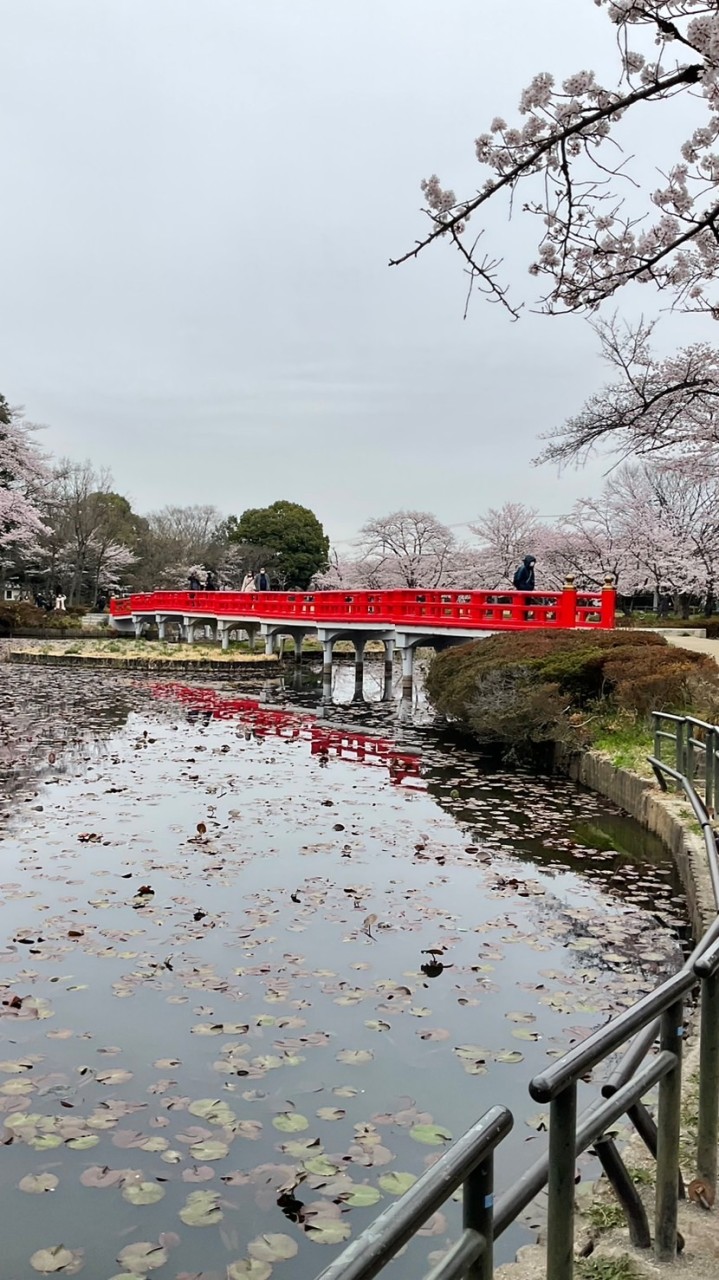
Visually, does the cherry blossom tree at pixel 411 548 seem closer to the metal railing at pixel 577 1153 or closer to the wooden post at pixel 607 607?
the wooden post at pixel 607 607

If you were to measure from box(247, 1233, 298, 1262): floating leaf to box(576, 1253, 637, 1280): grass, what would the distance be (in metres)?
1.09

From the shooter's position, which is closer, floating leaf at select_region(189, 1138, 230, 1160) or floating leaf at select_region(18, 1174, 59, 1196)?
floating leaf at select_region(18, 1174, 59, 1196)

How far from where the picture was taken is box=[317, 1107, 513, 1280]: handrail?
53.6 inches

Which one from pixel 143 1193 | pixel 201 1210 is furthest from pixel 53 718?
pixel 201 1210

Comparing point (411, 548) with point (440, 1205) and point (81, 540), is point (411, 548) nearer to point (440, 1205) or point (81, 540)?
point (81, 540)

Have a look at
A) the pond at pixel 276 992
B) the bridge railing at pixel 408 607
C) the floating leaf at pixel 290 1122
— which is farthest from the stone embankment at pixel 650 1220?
the bridge railing at pixel 408 607

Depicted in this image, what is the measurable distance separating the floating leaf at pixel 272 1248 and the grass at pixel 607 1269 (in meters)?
1.09

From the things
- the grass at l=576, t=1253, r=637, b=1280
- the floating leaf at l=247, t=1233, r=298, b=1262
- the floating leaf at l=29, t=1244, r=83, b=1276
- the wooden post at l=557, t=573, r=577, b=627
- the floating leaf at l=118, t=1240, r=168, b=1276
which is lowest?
the floating leaf at l=29, t=1244, r=83, b=1276

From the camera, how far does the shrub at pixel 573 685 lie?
1198 centimetres

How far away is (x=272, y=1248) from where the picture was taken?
10.4 ft

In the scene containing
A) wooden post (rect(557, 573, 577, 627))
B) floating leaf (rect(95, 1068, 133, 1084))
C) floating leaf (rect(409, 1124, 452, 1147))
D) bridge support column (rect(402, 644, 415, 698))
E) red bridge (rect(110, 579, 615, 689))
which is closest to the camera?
floating leaf (rect(409, 1124, 452, 1147))

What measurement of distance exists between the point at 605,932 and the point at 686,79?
5151 millimetres

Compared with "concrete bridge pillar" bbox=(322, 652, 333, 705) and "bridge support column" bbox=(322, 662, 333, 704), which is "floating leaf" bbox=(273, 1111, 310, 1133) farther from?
"bridge support column" bbox=(322, 662, 333, 704)

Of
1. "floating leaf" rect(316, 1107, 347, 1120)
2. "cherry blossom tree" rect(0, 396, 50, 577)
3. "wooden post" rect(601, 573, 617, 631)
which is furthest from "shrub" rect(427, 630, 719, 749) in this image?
"cherry blossom tree" rect(0, 396, 50, 577)
